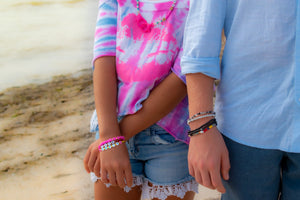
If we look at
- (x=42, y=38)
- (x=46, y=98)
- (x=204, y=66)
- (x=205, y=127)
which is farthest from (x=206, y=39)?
(x=42, y=38)

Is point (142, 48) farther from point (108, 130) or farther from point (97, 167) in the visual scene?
point (97, 167)

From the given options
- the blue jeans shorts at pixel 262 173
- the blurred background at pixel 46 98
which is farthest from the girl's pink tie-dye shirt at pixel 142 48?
the blurred background at pixel 46 98

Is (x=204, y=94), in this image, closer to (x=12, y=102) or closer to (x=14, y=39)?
(x=12, y=102)

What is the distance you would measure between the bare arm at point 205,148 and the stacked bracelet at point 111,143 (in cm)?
28

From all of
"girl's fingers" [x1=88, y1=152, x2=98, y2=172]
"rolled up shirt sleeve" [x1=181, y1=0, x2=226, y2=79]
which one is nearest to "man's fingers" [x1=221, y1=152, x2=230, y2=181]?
"rolled up shirt sleeve" [x1=181, y1=0, x2=226, y2=79]

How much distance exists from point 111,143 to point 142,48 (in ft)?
1.02

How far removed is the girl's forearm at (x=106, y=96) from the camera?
3.34 feet

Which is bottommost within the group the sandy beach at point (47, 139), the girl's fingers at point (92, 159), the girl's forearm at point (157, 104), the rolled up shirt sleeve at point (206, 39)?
the sandy beach at point (47, 139)

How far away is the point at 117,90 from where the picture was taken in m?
1.09

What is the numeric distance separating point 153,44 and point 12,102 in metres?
2.12

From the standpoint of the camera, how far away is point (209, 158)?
77 cm

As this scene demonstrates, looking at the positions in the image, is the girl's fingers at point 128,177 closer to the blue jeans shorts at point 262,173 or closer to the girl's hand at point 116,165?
the girl's hand at point 116,165

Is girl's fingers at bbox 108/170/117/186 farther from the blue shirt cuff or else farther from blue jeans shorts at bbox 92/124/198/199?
the blue shirt cuff

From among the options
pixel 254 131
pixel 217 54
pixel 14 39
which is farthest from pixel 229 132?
pixel 14 39
